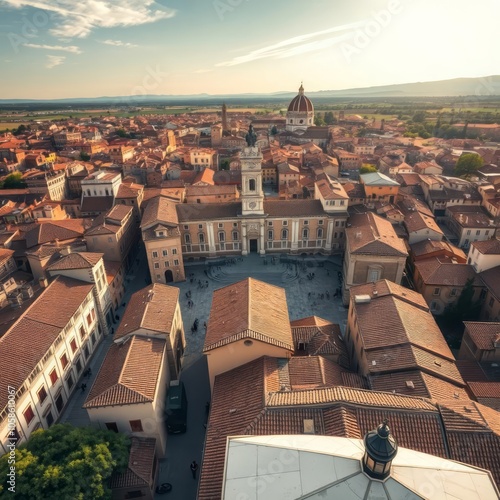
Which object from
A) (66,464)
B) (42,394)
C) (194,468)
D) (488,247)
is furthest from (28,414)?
(488,247)

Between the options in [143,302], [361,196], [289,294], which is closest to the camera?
[143,302]

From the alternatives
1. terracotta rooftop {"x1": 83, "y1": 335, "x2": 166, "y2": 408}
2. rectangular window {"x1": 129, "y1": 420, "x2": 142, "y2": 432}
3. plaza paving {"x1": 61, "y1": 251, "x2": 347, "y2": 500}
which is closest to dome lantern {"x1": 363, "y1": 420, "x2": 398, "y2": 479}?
terracotta rooftop {"x1": 83, "y1": 335, "x2": 166, "y2": 408}

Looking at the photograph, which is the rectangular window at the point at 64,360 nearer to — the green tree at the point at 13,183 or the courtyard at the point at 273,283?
the courtyard at the point at 273,283

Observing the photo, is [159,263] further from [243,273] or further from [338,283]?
[338,283]

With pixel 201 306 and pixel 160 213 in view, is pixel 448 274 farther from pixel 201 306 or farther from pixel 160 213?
A: pixel 160 213

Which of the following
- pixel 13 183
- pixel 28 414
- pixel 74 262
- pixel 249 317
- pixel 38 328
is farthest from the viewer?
pixel 13 183

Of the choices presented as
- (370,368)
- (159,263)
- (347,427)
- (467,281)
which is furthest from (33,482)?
(467,281)

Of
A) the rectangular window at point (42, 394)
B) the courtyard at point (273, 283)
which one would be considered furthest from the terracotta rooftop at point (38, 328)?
the courtyard at point (273, 283)
